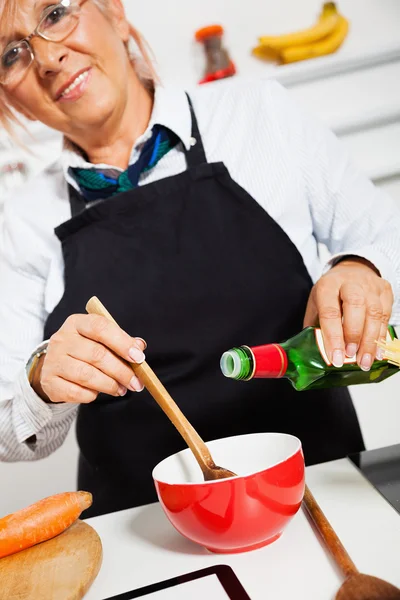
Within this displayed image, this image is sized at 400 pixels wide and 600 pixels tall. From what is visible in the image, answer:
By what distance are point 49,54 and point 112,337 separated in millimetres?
564

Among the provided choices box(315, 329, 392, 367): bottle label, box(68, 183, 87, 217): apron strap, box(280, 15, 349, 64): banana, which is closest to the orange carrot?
box(315, 329, 392, 367): bottle label

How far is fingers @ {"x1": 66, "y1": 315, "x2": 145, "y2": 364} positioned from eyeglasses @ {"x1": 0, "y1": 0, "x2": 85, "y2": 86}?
0.53 metres

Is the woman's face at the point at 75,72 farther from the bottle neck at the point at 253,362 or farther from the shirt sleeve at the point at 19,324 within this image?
the bottle neck at the point at 253,362

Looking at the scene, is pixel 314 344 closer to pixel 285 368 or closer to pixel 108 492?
pixel 285 368

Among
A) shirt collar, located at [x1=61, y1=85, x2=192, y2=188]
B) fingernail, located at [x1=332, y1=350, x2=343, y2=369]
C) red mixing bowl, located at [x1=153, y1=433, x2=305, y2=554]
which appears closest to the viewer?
red mixing bowl, located at [x1=153, y1=433, x2=305, y2=554]

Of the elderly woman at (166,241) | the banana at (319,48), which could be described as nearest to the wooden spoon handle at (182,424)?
the elderly woman at (166,241)

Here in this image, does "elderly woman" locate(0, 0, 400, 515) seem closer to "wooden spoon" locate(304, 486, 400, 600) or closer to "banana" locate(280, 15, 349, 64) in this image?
"wooden spoon" locate(304, 486, 400, 600)

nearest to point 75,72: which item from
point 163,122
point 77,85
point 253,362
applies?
point 77,85

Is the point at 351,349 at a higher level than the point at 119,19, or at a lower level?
lower

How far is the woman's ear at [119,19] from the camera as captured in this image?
1.18 meters

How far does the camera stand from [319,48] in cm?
169

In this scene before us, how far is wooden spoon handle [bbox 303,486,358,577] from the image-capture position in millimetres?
587

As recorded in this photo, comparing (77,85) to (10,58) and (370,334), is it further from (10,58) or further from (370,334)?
(370,334)

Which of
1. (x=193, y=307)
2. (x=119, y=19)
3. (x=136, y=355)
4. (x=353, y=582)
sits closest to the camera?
(x=353, y=582)
